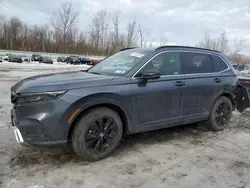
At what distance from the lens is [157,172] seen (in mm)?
2766

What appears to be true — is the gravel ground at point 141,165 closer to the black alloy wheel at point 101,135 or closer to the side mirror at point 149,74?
the black alloy wheel at point 101,135

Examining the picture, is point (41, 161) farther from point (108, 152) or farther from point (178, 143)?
point (178, 143)

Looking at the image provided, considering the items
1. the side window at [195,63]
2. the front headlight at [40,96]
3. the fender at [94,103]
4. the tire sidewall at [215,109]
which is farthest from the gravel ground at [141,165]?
the side window at [195,63]

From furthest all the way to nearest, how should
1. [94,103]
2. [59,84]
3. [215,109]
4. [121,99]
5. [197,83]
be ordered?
1. [215,109]
2. [197,83]
3. [121,99]
4. [94,103]
5. [59,84]

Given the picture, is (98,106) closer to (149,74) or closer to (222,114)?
(149,74)

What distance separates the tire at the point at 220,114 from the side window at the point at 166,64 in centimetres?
140

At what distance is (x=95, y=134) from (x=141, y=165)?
32.3 inches

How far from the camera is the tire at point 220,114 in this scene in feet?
14.3

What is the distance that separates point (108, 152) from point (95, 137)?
362 mm

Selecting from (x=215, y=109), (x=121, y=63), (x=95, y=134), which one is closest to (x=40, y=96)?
(x=95, y=134)

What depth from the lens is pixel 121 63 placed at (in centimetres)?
361

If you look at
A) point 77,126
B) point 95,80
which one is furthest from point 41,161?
point 95,80

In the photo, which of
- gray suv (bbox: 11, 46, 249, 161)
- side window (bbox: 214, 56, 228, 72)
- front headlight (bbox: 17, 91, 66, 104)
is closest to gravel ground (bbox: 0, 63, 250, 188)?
gray suv (bbox: 11, 46, 249, 161)

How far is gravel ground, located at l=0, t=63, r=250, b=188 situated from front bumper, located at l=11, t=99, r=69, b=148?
16.1 inches
